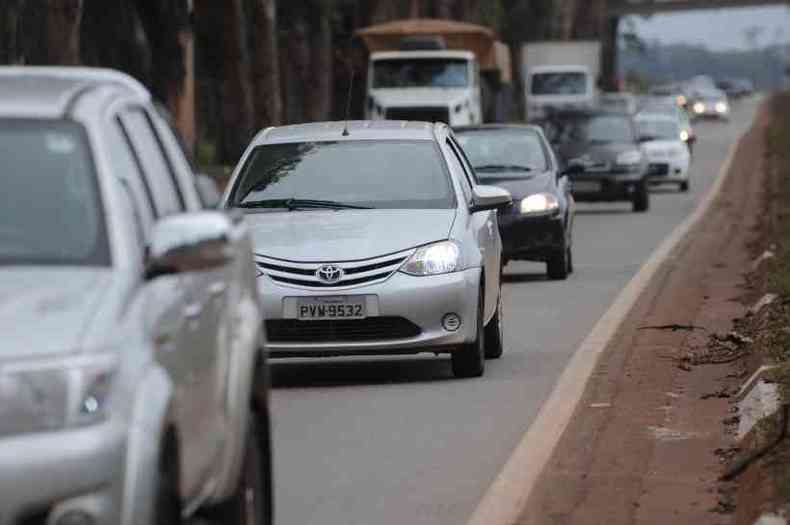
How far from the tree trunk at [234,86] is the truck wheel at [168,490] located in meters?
38.6

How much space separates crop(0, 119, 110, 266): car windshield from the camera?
6336 mm

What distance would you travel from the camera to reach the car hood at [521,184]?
2347 centimetres

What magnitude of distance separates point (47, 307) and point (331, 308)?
25.6 ft

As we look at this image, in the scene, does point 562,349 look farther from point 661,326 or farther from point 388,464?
point 388,464

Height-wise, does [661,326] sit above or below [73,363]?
below

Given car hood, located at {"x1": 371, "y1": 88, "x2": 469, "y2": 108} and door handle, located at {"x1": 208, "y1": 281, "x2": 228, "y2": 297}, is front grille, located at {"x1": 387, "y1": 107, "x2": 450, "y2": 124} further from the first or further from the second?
door handle, located at {"x1": 208, "y1": 281, "x2": 228, "y2": 297}

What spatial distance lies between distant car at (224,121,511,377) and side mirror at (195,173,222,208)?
5.65 metres

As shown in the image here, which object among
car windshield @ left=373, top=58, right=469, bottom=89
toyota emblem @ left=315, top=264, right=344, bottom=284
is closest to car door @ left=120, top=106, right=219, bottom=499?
toyota emblem @ left=315, top=264, right=344, bottom=284

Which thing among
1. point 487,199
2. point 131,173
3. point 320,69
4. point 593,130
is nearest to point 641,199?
point 593,130

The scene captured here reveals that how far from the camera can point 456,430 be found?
11875mm

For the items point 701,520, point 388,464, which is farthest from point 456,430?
point 701,520

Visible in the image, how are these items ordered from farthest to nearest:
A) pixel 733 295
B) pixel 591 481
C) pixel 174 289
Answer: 1. pixel 733 295
2. pixel 591 481
3. pixel 174 289

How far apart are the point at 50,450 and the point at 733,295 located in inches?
630

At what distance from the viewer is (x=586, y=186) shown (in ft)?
124
